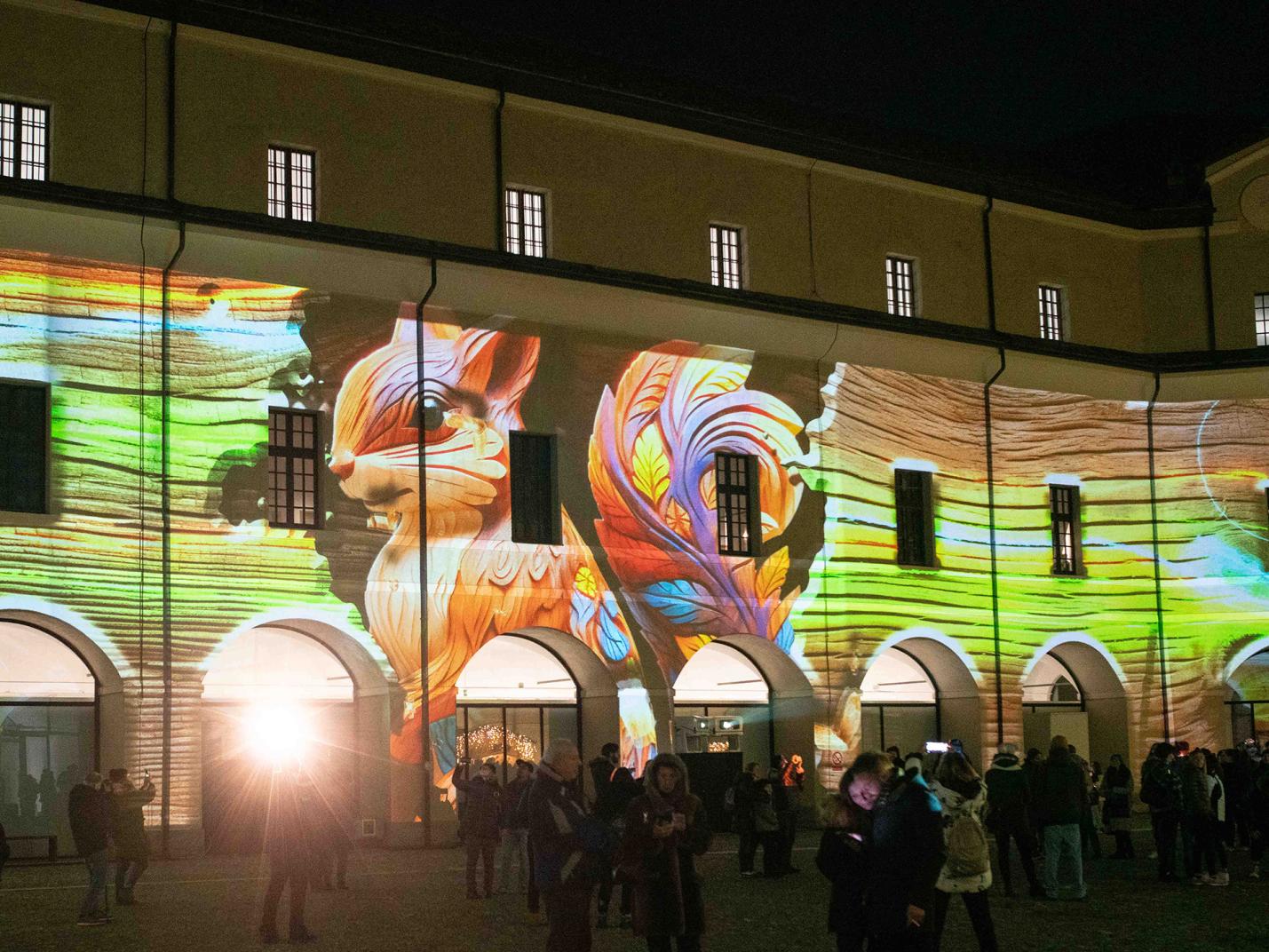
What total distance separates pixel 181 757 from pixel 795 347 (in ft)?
44.6

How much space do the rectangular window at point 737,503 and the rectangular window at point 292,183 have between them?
28.4ft

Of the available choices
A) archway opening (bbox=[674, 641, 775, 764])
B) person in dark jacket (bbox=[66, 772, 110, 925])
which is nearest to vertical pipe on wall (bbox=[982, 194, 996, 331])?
archway opening (bbox=[674, 641, 775, 764])

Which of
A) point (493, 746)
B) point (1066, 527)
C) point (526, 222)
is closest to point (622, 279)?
point (526, 222)

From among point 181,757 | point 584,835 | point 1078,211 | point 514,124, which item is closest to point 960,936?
point 584,835

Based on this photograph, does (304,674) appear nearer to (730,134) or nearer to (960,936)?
(730,134)

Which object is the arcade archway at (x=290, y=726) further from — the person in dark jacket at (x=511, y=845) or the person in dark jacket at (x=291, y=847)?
the person in dark jacket at (x=291, y=847)

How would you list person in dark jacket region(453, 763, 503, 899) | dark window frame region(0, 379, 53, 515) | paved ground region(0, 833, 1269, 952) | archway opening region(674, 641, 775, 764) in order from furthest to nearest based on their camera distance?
archway opening region(674, 641, 775, 764) < dark window frame region(0, 379, 53, 515) < person in dark jacket region(453, 763, 503, 899) < paved ground region(0, 833, 1269, 952)

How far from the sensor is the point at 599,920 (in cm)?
1792

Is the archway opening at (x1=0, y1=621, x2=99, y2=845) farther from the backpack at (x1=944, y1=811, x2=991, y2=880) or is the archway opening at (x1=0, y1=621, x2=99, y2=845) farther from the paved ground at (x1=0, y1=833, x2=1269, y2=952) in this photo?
the backpack at (x1=944, y1=811, x2=991, y2=880)

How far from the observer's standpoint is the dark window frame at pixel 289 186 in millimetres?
27703

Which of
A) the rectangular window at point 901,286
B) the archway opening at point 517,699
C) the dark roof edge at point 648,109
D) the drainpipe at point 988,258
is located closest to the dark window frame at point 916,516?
the rectangular window at point 901,286

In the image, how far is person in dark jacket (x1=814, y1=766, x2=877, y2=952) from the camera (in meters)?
11.0

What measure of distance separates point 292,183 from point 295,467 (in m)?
4.38

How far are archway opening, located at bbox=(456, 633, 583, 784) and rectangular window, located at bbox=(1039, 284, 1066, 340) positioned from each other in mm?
13006
